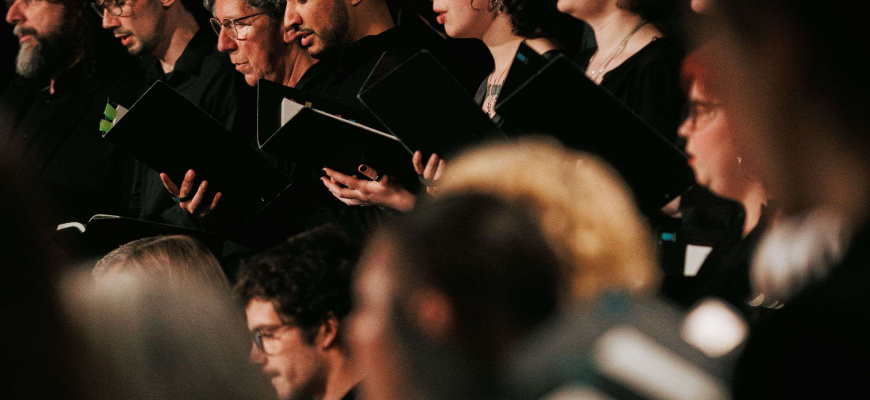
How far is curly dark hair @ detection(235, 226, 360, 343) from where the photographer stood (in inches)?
90.4

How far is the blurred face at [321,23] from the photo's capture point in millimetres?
3172

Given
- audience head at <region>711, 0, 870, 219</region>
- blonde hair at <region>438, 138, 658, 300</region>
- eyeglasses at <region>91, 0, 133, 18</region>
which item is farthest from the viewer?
eyeglasses at <region>91, 0, 133, 18</region>

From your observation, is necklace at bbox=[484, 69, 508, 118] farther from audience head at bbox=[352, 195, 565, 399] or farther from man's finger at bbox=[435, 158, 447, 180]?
audience head at bbox=[352, 195, 565, 399]

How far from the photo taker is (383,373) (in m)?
0.94

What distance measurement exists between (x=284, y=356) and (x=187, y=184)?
806mm

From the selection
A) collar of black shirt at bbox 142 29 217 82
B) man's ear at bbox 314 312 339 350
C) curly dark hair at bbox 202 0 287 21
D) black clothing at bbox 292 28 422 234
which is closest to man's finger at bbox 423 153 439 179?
man's ear at bbox 314 312 339 350

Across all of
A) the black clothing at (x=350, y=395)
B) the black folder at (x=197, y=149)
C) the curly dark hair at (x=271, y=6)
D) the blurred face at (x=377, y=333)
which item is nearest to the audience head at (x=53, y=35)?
the curly dark hair at (x=271, y=6)

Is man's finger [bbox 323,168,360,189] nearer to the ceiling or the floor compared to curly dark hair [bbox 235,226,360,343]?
nearer to the ceiling

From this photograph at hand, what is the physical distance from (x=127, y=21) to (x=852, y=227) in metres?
3.60

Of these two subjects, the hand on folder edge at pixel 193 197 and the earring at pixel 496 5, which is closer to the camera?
the earring at pixel 496 5

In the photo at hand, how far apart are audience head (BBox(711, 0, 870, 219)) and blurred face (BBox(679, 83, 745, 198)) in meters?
1.11

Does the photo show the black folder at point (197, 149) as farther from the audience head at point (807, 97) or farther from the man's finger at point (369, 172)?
the audience head at point (807, 97)

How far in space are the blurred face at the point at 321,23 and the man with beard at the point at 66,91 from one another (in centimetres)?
122

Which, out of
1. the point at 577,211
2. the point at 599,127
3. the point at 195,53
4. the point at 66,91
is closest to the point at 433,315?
the point at 577,211
